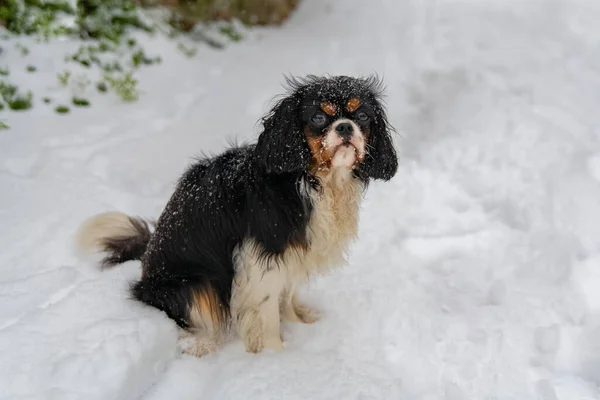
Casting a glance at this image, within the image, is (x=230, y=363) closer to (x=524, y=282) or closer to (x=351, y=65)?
(x=524, y=282)

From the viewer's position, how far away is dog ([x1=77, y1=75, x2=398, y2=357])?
270cm

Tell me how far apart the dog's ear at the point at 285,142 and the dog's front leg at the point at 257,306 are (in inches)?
24.3

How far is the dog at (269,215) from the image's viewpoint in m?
2.70

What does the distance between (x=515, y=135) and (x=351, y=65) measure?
2091mm

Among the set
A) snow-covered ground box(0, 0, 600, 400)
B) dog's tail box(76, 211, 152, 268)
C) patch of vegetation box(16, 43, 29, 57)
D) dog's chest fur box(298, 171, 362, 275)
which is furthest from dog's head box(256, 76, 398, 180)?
patch of vegetation box(16, 43, 29, 57)

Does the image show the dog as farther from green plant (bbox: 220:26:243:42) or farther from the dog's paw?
green plant (bbox: 220:26:243:42)

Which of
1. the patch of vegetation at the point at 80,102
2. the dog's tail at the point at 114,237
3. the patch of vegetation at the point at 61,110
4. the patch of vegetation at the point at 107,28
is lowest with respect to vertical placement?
the dog's tail at the point at 114,237

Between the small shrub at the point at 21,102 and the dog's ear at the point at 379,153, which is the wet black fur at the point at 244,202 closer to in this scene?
the dog's ear at the point at 379,153

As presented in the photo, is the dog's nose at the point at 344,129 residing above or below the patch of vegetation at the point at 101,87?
above

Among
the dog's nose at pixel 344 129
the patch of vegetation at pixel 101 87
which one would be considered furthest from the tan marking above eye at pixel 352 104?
the patch of vegetation at pixel 101 87

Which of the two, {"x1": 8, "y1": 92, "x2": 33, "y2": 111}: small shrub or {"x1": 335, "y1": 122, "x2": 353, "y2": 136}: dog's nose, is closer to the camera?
{"x1": 335, "y1": 122, "x2": 353, "y2": 136}: dog's nose

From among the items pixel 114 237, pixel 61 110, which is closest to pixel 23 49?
pixel 61 110

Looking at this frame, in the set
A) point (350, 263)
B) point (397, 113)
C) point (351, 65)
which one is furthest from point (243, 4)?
point (350, 263)

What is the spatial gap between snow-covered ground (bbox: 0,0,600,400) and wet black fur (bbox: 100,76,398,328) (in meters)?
0.28
